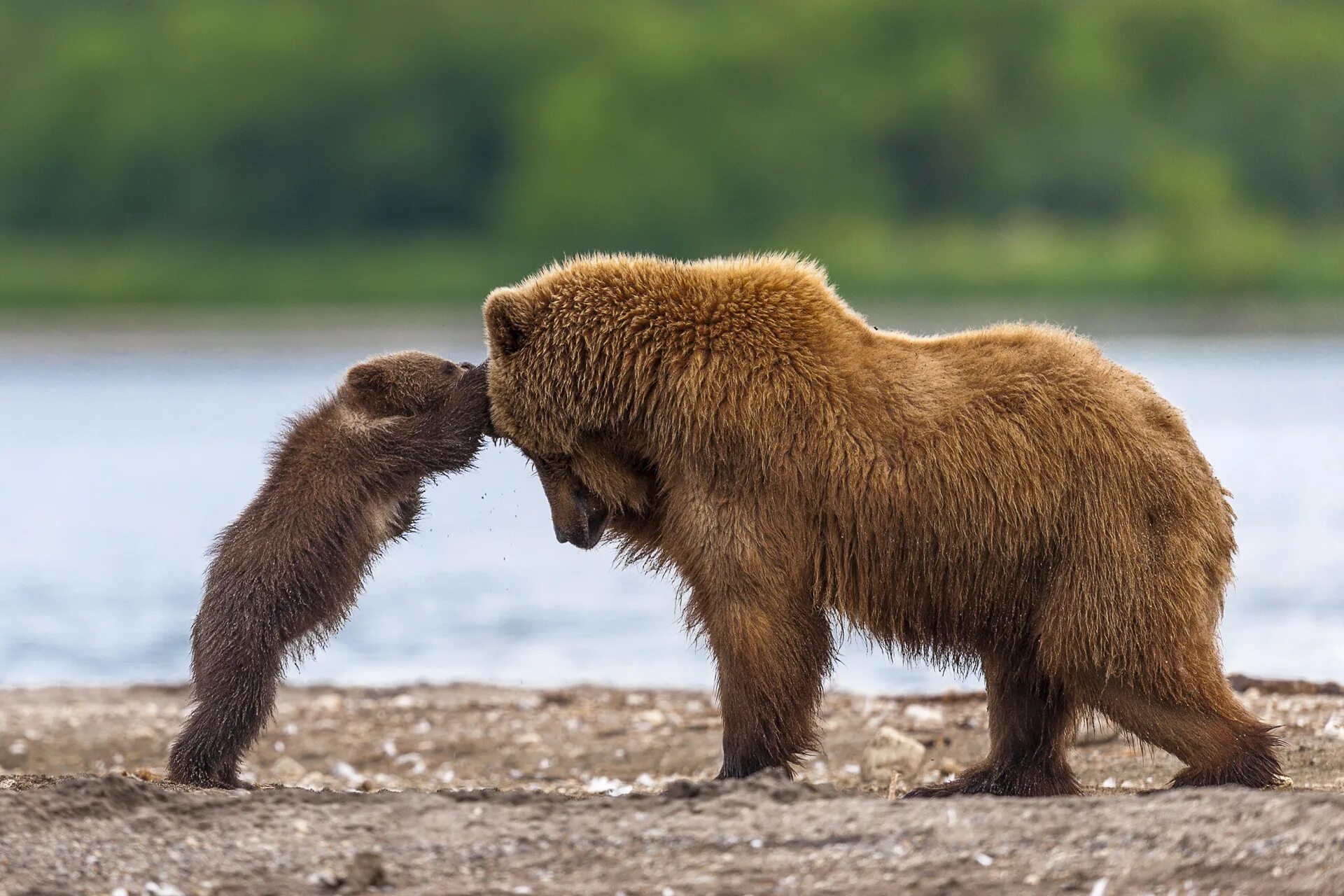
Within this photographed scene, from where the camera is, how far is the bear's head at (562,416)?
6.11 metres

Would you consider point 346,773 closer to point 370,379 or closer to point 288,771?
point 288,771

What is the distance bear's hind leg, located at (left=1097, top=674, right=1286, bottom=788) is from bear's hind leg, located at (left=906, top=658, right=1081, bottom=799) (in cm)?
54

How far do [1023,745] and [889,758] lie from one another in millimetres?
1023

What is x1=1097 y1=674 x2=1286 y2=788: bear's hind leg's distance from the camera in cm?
568

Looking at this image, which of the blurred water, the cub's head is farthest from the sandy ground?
the cub's head

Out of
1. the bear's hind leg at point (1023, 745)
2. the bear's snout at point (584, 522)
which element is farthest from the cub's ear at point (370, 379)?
the bear's hind leg at point (1023, 745)

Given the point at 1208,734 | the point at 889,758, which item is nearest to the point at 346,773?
the point at 889,758

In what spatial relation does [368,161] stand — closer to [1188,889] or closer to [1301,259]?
[1301,259]

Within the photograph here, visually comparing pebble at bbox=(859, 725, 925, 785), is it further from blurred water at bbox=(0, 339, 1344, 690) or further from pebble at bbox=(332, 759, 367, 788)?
pebble at bbox=(332, 759, 367, 788)

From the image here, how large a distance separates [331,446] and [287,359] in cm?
3344

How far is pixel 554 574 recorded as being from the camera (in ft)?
53.7

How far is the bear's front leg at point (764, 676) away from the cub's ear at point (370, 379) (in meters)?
1.80

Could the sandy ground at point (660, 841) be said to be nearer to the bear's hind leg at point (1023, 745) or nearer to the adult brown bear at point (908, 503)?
the adult brown bear at point (908, 503)

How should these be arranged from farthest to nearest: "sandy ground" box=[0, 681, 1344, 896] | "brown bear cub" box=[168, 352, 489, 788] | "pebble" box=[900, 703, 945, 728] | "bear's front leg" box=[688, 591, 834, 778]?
1. "pebble" box=[900, 703, 945, 728]
2. "brown bear cub" box=[168, 352, 489, 788]
3. "bear's front leg" box=[688, 591, 834, 778]
4. "sandy ground" box=[0, 681, 1344, 896]
